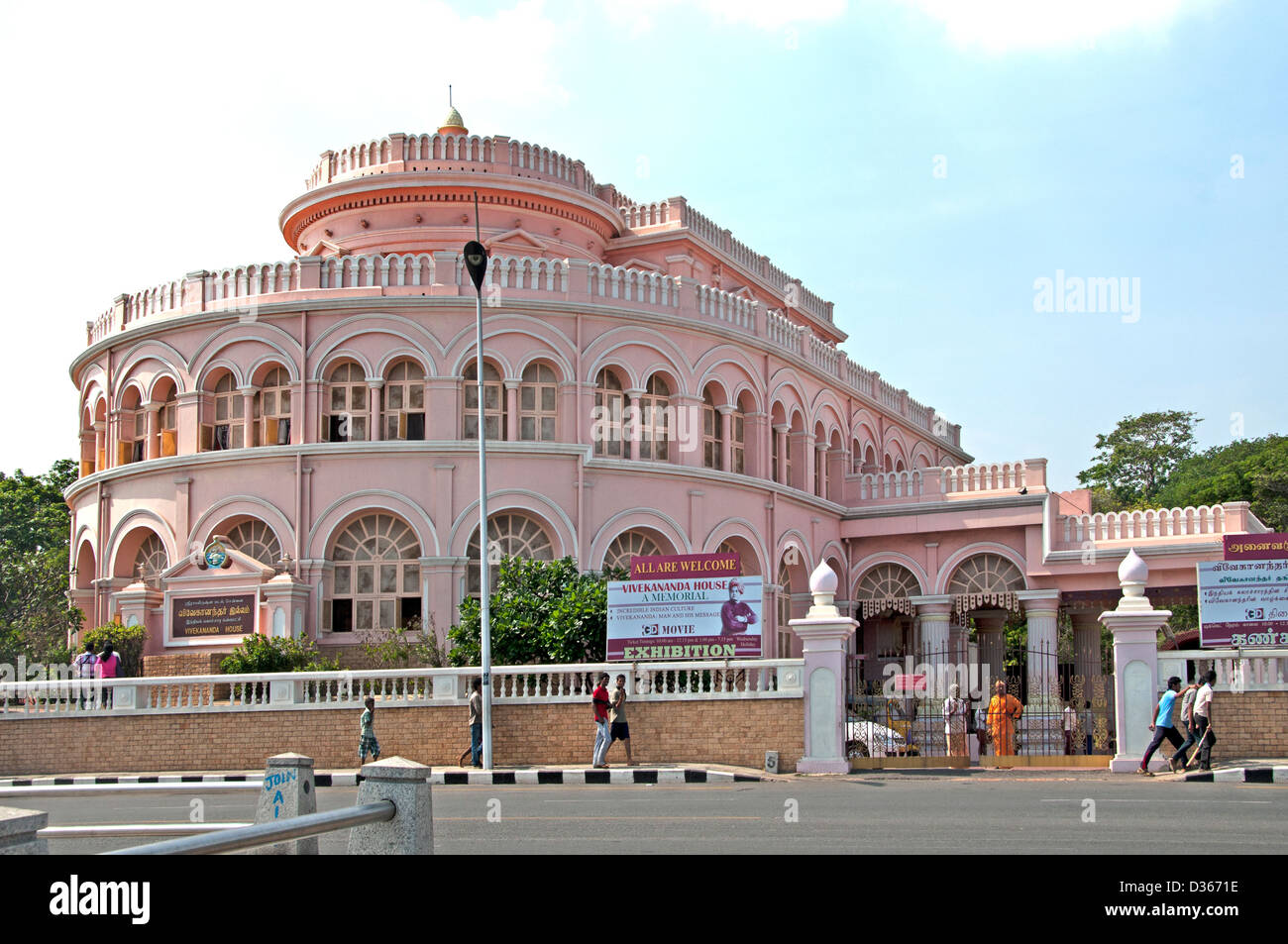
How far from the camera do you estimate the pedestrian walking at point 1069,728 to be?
68.4ft

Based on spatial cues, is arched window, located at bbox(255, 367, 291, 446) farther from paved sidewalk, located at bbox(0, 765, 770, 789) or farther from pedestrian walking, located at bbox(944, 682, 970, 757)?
pedestrian walking, located at bbox(944, 682, 970, 757)

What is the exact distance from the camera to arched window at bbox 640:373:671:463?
1106 inches

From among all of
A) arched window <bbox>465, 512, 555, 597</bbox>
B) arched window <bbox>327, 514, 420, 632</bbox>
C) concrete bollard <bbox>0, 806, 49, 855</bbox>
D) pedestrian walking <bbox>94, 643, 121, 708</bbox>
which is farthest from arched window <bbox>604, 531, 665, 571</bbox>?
concrete bollard <bbox>0, 806, 49, 855</bbox>

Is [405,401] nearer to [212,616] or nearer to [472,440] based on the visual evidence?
[472,440]

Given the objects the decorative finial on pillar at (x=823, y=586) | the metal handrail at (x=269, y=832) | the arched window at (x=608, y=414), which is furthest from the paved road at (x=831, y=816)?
the arched window at (x=608, y=414)

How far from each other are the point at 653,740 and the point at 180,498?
12407 millimetres

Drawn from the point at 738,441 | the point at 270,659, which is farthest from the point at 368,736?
the point at 738,441

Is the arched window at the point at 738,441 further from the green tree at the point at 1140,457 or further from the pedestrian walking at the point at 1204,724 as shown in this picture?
the green tree at the point at 1140,457

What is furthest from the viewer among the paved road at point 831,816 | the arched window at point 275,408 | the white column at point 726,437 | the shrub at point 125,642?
the white column at point 726,437

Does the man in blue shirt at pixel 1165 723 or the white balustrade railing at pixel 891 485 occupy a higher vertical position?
the white balustrade railing at pixel 891 485

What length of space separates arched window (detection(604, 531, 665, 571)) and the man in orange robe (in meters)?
8.31

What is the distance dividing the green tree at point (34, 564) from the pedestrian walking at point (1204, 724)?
3132 centimetres

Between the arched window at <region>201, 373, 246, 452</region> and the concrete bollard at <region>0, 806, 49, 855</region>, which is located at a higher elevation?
the arched window at <region>201, 373, 246, 452</region>
